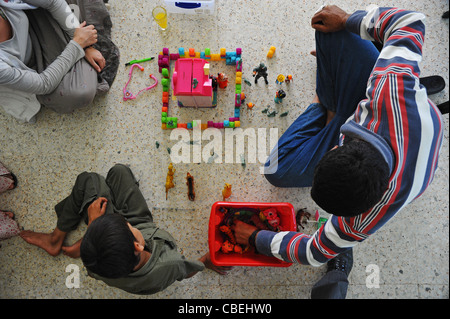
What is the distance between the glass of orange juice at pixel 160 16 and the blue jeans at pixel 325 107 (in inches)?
26.5

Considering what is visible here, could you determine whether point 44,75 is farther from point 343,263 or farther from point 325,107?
point 343,263

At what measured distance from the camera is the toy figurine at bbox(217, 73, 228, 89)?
123cm

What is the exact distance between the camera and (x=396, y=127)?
744 millimetres

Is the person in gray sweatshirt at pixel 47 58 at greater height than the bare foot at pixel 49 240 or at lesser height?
greater

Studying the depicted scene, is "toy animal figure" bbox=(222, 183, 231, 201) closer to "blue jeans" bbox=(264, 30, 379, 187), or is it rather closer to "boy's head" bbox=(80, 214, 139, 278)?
"blue jeans" bbox=(264, 30, 379, 187)

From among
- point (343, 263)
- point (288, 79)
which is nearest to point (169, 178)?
point (288, 79)

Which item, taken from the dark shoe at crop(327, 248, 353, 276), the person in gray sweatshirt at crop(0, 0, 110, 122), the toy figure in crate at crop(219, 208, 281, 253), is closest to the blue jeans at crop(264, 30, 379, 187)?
the toy figure in crate at crop(219, 208, 281, 253)

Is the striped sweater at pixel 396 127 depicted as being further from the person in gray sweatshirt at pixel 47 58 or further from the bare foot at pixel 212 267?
the person in gray sweatshirt at pixel 47 58

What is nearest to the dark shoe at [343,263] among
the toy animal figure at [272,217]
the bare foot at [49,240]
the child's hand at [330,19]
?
the toy animal figure at [272,217]

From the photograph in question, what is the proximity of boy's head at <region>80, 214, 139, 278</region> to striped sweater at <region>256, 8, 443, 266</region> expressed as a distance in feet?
1.76

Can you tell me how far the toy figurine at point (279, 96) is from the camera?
125 cm

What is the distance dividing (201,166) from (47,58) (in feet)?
2.41
